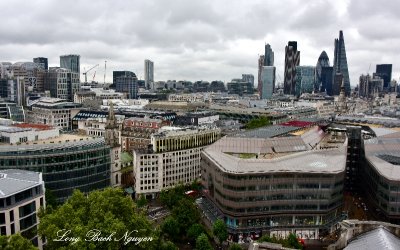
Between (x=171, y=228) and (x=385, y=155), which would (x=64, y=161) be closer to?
(x=171, y=228)

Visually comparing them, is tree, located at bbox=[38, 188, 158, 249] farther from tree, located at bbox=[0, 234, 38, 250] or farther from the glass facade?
the glass facade

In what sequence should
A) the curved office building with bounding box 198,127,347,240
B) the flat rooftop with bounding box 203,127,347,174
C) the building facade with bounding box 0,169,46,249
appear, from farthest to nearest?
the flat rooftop with bounding box 203,127,347,174, the curved office building with bounding box 198,127,347,240, the building facade with bounding box 0,169,46,249

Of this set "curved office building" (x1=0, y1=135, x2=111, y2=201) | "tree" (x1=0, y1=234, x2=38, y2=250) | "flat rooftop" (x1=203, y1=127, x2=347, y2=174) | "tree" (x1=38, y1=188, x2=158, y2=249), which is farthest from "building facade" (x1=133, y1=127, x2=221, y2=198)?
"tree" (x1=0, y1=234, x2=38, y2=250)

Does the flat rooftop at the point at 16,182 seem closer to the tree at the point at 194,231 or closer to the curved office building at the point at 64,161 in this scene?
the curved office building at the point at 64,161

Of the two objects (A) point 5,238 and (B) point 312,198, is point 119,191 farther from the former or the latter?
(B) point 312,198

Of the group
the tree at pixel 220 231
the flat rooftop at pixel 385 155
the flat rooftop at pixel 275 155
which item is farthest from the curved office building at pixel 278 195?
the flat rooftop at pixel 385 155

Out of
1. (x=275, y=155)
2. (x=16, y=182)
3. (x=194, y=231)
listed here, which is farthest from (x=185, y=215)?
(x=16, y=182)
